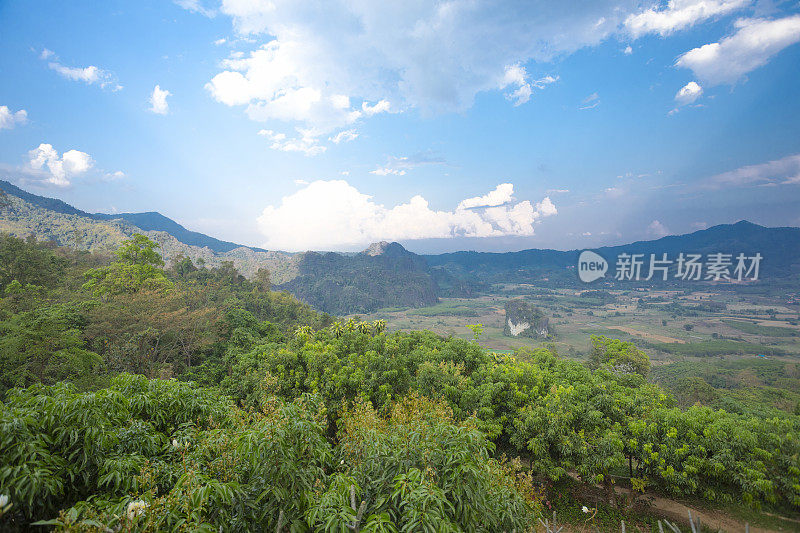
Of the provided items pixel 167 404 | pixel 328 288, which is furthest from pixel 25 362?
pixel 328 288

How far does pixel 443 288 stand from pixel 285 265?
88.5 m

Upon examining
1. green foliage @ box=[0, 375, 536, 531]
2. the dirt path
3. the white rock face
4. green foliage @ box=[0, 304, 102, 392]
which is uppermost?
green foliage @ box=[0, 375, 536, 531]

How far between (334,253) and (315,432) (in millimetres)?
140098

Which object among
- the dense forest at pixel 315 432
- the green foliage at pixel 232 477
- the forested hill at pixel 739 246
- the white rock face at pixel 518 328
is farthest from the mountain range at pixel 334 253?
the green foliage at pixel 232 477

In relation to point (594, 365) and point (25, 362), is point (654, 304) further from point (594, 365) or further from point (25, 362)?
point (25, 362)

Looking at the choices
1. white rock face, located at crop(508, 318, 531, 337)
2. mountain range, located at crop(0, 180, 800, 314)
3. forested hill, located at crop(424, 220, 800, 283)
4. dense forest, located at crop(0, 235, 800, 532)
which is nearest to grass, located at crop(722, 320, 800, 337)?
mountain range, located at crop(0, 180, 800, 314)

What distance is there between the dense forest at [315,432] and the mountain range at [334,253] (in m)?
43.4

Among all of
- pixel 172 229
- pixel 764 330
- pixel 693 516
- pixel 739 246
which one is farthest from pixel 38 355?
pixel 172 229

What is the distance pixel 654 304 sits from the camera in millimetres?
95500

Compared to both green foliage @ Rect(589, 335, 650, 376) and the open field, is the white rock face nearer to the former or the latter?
the open field

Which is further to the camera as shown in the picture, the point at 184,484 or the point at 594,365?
the point at 594,365

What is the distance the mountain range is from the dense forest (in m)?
43.4

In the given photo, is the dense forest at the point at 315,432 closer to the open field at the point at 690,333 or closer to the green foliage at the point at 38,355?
the green foliage at the point at 38,355

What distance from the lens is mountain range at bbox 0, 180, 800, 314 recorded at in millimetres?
57000
